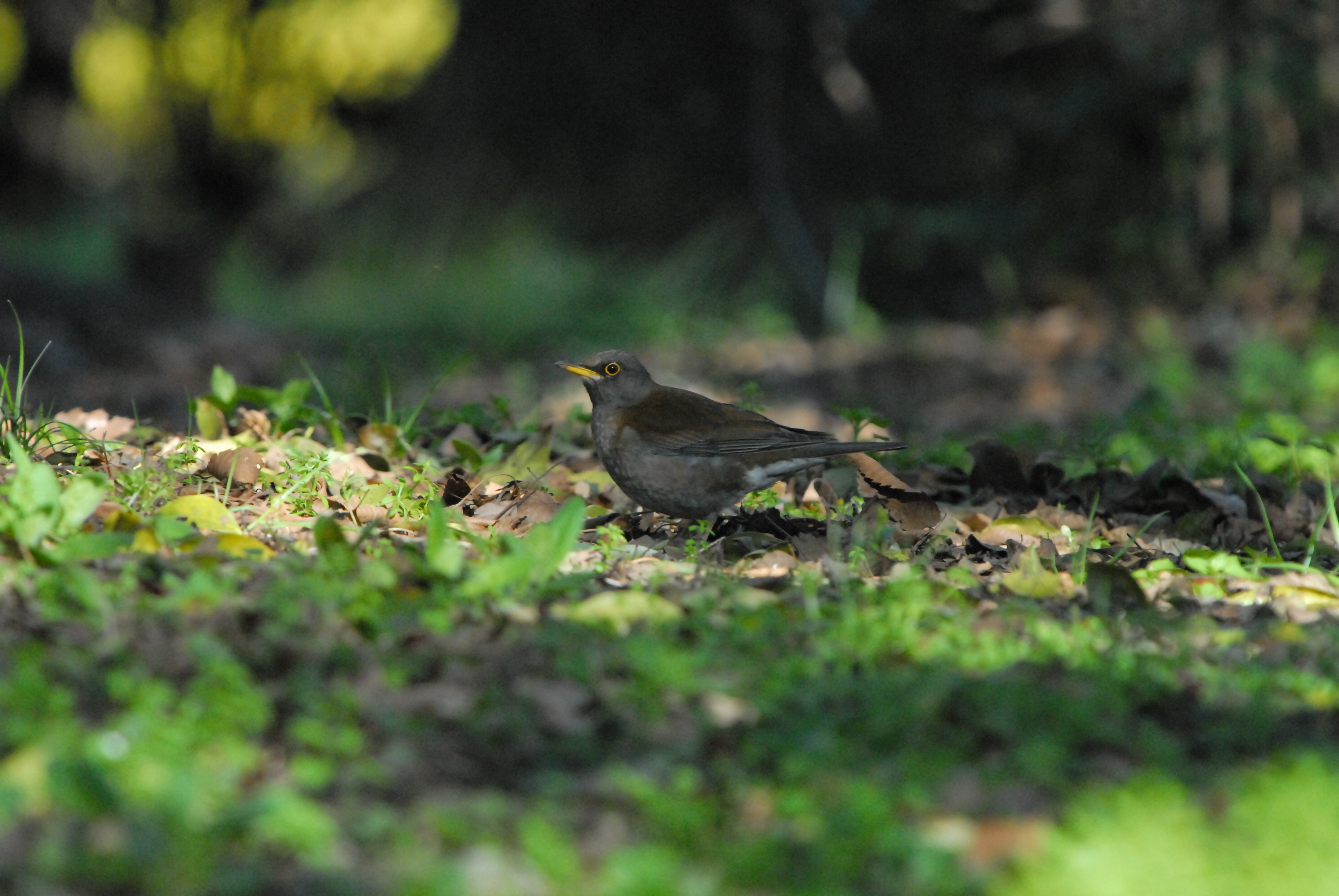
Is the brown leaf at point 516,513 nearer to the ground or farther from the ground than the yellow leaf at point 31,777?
nearer to the ground

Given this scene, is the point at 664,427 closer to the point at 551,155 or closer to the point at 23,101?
the point at 551,155

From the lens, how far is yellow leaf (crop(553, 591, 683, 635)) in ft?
10.4

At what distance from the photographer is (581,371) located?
481cm

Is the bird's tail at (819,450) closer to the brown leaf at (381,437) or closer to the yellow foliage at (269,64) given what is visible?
the brown leaf at (381,437)

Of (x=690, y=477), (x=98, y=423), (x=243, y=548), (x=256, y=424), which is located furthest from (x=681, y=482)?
(x=98, y=423)

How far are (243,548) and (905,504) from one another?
7.03ft

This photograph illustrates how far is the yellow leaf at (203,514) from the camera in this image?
3686 mm

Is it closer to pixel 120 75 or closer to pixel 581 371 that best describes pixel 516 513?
pixel 581 371

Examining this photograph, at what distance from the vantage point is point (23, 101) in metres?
15.7

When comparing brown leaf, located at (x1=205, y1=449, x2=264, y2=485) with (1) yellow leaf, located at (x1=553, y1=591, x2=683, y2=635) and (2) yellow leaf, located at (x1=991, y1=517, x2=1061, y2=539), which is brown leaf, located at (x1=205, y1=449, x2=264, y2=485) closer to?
(1) yellow leaf, located at (x1=553, y1=591, x2=683, y2=635)

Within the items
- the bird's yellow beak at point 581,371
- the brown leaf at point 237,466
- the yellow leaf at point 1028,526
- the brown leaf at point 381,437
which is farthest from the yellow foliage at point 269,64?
the yellow leaf at point 1028,526

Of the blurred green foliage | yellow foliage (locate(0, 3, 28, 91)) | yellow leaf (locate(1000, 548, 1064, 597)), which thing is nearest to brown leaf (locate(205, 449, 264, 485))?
yellow leaf (locate(1000, 548, 1064, 597))

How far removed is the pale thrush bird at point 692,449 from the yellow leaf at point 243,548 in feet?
4.44

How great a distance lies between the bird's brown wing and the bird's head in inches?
2.8
